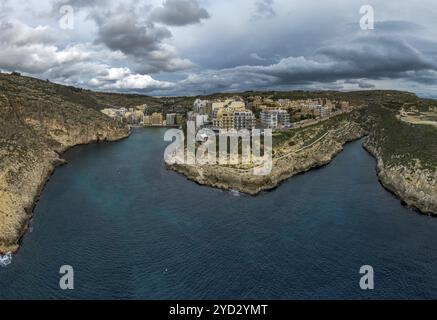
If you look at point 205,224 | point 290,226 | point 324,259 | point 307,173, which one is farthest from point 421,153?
point 205,224

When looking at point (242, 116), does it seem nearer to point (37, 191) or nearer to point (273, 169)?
point (273, 169)

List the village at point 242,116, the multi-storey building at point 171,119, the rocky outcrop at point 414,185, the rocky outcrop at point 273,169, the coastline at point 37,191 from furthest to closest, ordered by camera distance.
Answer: the multi-storey building at point 171,119 → the village at point 242,116 → the rocky outcrop at point 273,169 → the rocky outcrop at point 414,185 → the coastline at point 37,191

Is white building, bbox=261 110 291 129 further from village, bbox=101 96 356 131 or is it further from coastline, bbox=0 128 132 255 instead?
coastline, bbox=0 128 132 255

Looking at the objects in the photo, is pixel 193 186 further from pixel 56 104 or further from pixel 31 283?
pixel 56 104

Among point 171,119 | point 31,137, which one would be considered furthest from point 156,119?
point 31,137

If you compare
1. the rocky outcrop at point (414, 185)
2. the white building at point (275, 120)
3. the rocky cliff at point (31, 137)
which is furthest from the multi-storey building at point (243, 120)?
the rocky outcrop at point (414, 185)

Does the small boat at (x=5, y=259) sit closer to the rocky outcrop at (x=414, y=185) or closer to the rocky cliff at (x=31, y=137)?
the rocky cliff at (x=31, y=137)

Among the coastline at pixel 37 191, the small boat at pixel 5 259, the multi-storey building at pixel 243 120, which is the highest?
the multi-storey building at pixel 243 120
